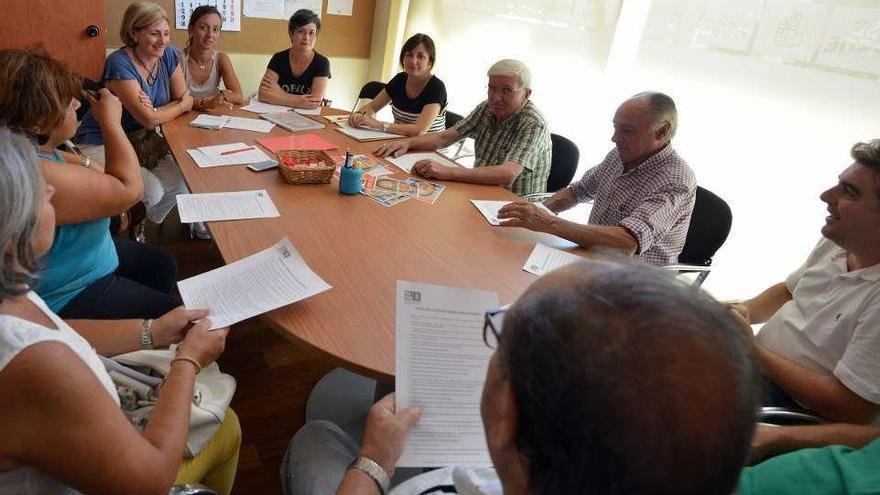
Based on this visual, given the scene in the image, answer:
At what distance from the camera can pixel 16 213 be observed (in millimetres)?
790

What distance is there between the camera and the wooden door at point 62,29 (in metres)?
3.35

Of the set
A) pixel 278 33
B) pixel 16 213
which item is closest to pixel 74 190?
pixel 16 213

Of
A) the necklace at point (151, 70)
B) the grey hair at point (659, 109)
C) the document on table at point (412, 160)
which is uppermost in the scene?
the grey hair at point (659, 109)

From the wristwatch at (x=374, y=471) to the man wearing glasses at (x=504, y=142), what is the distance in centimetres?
154

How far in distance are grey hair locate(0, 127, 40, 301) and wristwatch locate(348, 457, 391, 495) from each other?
2.01 ft

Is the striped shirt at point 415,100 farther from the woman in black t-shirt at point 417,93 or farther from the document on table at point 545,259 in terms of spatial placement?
the document on table at point 545,259

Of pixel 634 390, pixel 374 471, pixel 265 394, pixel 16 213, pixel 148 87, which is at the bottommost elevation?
Result: pixel 265 394

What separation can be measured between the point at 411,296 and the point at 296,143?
1.75 metres

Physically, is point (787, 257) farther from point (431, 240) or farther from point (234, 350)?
point (234, 350)

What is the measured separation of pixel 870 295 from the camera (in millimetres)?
1274

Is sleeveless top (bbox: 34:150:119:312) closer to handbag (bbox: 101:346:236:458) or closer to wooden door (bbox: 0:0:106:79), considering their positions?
handbag (bbox: 101:346:236:458)

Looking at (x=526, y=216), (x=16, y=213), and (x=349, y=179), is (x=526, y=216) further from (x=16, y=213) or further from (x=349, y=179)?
(x=16, y=213)

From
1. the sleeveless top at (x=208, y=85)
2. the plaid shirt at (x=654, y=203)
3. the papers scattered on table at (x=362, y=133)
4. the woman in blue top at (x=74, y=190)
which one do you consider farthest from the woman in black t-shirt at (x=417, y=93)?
the woman in blue top at (x=74, y=190)

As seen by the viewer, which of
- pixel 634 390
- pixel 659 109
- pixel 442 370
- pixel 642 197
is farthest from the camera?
pixel 642 197
